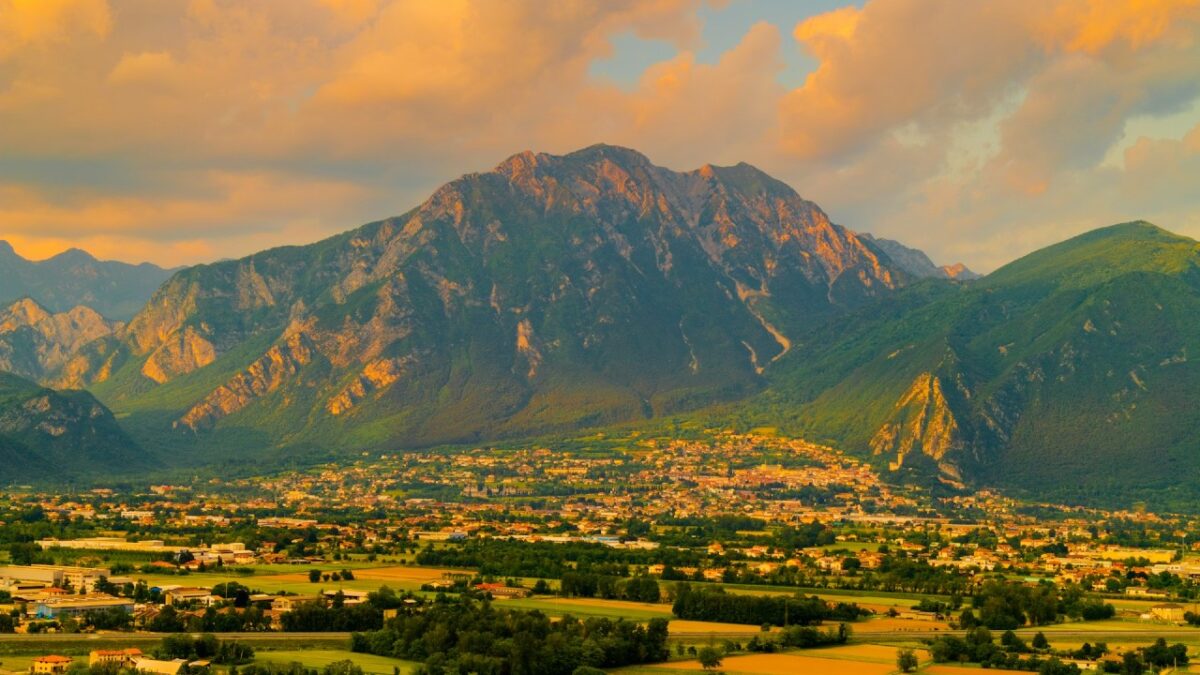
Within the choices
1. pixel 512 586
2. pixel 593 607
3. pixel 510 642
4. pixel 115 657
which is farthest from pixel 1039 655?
pixel 115 657

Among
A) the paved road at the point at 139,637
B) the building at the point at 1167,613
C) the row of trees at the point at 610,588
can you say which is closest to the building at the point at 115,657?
the paved road at the point at 139,637

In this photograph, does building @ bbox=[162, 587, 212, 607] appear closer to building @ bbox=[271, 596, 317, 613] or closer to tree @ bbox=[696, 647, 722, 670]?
building @ bbox=[271, 596, 317, 613]

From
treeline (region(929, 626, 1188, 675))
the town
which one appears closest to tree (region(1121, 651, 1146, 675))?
treeline (region(929, 626, 1188, 675))

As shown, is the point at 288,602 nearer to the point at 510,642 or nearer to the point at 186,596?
the point at 186,596

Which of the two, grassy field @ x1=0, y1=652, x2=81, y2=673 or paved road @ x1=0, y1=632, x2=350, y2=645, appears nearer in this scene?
grassy field @ x1=0, y1=652, x2=81, y2=673

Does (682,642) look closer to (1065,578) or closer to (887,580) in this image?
(887,580)

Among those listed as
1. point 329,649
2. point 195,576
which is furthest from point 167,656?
point 195,576
